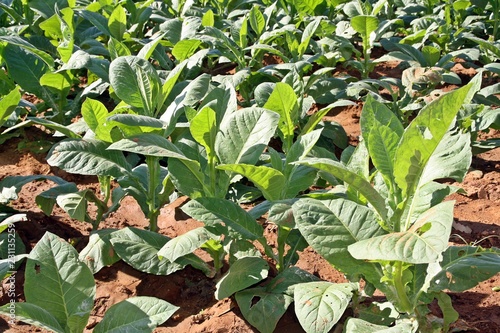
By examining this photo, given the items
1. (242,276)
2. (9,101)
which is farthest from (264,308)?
(9,101)

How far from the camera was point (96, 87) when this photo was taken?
4.16m

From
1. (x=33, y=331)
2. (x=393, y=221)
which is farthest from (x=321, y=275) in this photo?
(x=33, y=331)

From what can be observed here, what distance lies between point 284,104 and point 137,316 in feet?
3.64

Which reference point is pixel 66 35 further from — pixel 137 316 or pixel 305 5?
A: pixel 137 316

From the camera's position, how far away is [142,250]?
8.38 ft

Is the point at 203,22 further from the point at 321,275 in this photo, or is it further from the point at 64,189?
the point at 321,275

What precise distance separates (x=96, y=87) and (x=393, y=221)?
A: 2.50 metres

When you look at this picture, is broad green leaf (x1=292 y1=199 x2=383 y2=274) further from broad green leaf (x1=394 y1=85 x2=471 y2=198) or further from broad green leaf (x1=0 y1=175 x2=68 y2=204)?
broad green leaf (x1=0 y1=175 x2=68 y2=204)

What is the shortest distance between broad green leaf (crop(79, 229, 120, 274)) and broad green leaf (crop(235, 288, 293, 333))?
547 mm

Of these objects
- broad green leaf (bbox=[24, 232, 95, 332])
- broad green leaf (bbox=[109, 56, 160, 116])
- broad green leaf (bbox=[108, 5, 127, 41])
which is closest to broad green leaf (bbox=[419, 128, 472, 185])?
broad green leaf (bbox=[24, 232, 95, 332])

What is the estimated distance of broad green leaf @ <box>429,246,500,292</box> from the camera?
6.84 ft

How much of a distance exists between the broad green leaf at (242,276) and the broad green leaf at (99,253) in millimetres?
489

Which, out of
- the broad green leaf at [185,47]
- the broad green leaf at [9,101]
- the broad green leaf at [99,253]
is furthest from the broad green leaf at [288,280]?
the broad green leaf at [185,47]

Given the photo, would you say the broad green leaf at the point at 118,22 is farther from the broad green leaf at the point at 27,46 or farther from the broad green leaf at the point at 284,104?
the broad green leaf at the point at 284,104
